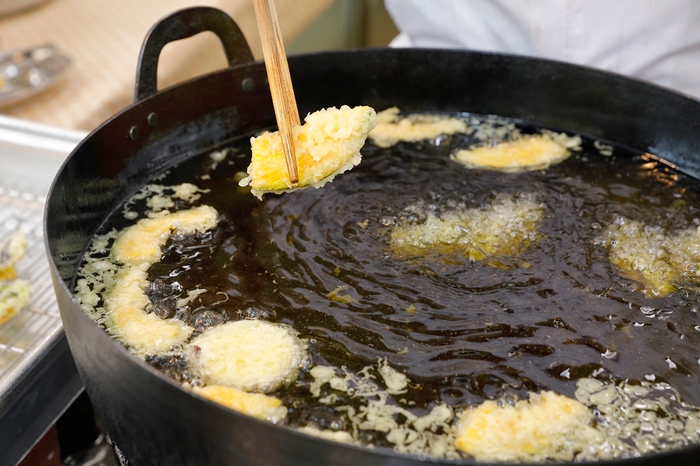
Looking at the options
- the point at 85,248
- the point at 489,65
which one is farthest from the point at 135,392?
the point at 489,65

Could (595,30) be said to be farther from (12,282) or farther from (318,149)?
(12,282)

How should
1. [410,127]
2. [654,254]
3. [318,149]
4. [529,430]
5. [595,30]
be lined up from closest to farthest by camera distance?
[529,430] < [318,149] < [654,254] < [410,127] < [595,30]

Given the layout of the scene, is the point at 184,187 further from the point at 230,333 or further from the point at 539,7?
the point at 539,7

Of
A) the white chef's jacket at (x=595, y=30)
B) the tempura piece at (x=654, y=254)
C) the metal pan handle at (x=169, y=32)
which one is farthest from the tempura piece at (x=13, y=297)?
the white chef's jacket at (x=595, y=30)

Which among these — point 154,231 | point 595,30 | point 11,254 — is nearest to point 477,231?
point 154,231

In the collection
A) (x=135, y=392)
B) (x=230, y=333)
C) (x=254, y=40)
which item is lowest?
(x=254, y=40)

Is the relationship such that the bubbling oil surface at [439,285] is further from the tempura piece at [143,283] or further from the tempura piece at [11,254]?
the tempura piece at [11,254]
